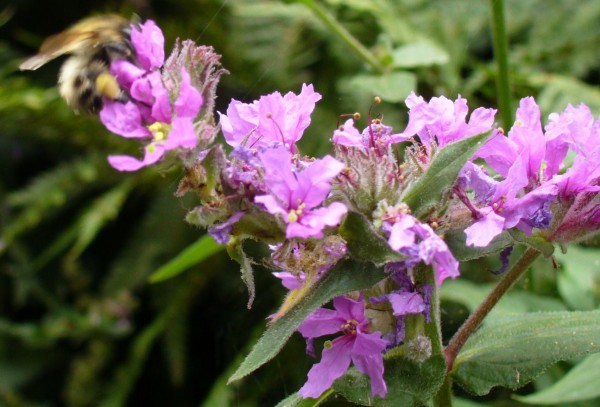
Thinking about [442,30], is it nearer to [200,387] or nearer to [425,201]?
[200,387]

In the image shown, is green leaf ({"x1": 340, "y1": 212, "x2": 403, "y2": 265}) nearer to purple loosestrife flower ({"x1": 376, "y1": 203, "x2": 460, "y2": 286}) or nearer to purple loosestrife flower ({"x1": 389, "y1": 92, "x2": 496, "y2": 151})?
purple loosestrife flower ({"x1": 376, "y1": 203, "x2": 460, "y2": 286})

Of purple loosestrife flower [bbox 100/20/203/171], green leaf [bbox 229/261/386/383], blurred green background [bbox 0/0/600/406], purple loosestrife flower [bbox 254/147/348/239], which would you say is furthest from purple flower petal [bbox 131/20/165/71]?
blurred green background [bbox 0/0/600/406]

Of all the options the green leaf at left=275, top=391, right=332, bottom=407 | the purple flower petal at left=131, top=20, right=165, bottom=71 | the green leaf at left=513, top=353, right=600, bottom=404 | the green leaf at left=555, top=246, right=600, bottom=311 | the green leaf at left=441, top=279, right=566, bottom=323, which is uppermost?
the purple flower petal at left=131, top=20, right=165, bottom=71

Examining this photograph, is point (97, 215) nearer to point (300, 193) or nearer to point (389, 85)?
point (389, 85)

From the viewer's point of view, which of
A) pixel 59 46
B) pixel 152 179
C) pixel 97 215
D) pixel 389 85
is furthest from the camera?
pixel 152 179

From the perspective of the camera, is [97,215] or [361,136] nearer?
[361,136]

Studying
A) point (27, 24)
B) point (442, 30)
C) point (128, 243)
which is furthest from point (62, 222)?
point (442, 30)

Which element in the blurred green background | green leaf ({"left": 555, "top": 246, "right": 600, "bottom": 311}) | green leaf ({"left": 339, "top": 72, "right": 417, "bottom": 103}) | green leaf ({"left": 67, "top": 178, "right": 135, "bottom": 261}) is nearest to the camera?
green leaf ({"left": 555, "top": 246, "right": 600, "bottom": 311})

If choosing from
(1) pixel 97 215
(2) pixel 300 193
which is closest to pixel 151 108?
(2) pixel 300 193
